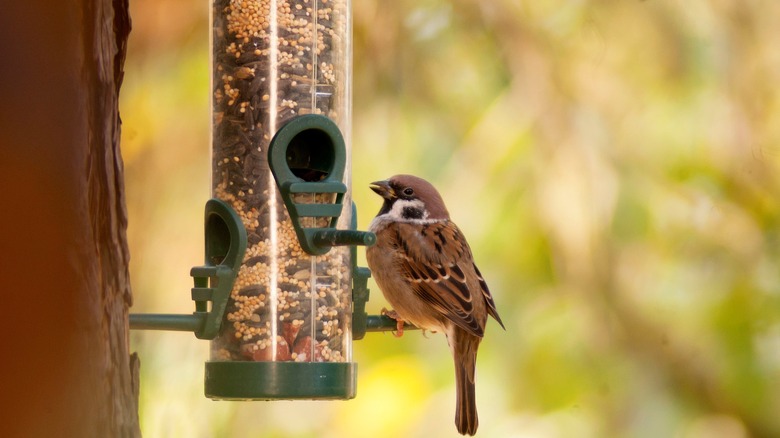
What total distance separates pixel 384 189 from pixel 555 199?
1.21 metres

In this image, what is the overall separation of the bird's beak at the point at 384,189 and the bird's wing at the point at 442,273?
0.16 meters

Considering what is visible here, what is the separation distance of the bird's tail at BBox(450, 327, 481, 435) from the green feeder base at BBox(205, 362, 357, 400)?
988 millimetres

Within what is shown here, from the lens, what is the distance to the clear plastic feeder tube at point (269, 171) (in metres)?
4.57

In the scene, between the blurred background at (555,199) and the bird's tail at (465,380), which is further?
the blurred background at (555,199)

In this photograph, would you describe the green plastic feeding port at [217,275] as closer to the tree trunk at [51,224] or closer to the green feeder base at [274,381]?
the green feeder base at [274,381]

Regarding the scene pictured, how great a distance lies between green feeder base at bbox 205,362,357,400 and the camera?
14.4ft

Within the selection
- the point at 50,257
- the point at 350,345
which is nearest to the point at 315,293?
the point at 350,345

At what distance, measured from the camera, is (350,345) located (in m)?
4.79

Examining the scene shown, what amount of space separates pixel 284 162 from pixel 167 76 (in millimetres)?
2310

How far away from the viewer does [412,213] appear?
19.1ft

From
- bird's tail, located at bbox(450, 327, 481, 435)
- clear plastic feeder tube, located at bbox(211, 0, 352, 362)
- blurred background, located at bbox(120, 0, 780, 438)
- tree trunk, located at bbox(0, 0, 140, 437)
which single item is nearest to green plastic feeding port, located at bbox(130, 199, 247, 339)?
clear plastic feeder tube, located at bbox(211, 0, 352, 362)

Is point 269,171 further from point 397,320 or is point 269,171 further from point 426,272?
point 426,272

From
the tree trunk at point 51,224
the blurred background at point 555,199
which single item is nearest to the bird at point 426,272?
the blurred background at point 555,199

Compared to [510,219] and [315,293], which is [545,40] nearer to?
[510,219]
